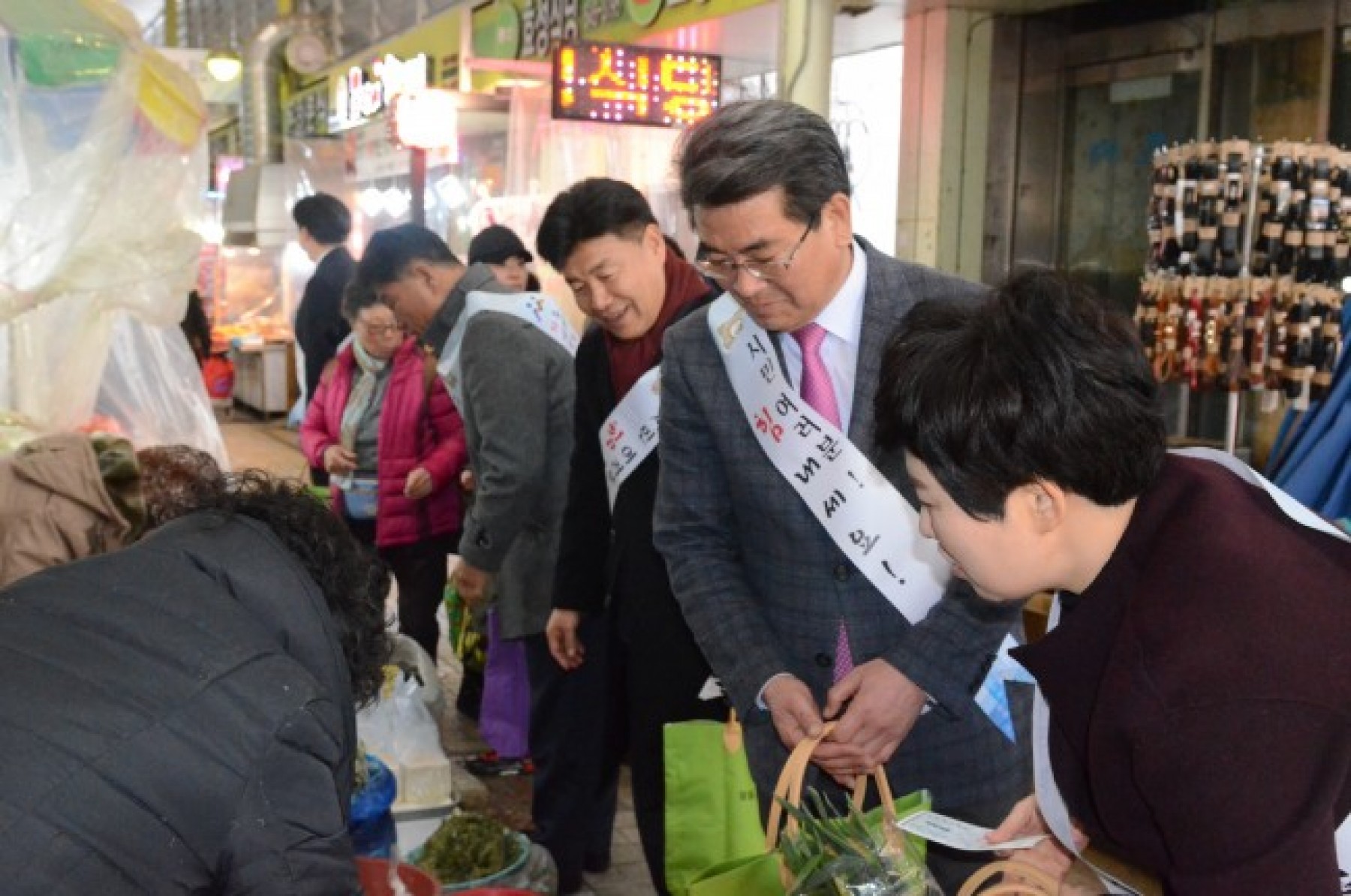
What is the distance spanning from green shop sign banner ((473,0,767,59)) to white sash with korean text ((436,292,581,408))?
4082 mm

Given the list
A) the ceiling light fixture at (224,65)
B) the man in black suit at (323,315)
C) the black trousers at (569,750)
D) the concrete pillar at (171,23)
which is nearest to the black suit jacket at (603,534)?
→ the black trousers at (569,750)

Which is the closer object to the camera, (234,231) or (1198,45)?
(1198,45)

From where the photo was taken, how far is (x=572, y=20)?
9766mm

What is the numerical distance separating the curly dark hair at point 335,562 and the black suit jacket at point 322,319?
4717 millimetres

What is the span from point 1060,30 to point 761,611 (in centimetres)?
526

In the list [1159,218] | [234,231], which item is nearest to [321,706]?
[1159,218]

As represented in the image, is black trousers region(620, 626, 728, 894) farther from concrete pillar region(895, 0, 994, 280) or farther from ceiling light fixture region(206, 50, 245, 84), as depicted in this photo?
ceiling light fixture region(206, 50, 245, 84)

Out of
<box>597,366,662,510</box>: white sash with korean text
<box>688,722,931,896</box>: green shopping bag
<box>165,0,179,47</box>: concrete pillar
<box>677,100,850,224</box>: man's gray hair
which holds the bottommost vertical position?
<box>688,722,931,896</box>: green shopping bag

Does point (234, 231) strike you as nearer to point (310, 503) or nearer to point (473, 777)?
point (473, 777)

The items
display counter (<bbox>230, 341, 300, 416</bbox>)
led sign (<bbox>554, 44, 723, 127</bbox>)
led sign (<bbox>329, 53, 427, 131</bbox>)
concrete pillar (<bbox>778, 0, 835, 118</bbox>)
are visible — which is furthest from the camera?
display counter (<bbox>230, 341, 300, 416</bbox>)

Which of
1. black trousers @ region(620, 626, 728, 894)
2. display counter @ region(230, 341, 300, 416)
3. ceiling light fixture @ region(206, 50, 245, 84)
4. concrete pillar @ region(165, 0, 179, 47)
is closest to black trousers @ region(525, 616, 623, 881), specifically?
black trousers @ region(620, 626, 728, 894)

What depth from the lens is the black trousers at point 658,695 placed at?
2.71m

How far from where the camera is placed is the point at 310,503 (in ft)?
6.05

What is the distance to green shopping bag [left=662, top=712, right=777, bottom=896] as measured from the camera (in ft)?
6.98
